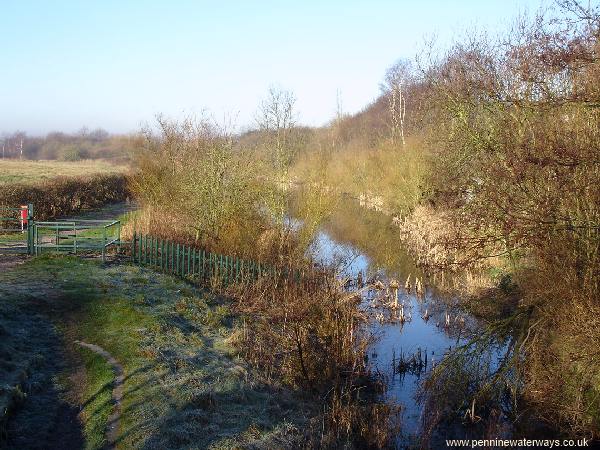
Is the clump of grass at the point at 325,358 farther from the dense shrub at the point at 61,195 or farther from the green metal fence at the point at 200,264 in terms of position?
the dense shrub at the point at 61,195

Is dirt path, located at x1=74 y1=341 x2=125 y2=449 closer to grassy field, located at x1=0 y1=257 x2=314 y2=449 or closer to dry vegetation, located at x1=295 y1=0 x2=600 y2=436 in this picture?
grassy field, located at x1=0 y1=257 x2=314 y2=449

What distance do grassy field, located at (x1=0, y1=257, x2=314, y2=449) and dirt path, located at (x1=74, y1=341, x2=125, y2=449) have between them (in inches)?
3.0

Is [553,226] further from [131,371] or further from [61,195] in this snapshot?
[61,195]

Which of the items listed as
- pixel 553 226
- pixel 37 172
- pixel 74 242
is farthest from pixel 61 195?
pixel 553 226

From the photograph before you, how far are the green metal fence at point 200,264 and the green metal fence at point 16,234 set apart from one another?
9.40 ft

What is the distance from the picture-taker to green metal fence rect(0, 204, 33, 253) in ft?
47.6

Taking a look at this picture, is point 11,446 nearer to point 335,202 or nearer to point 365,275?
point 335,202

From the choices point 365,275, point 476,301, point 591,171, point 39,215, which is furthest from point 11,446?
point 39,215

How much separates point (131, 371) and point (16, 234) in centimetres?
1287

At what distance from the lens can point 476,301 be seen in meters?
13.5

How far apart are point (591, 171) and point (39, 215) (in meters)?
22.1

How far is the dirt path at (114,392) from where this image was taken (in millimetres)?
6379

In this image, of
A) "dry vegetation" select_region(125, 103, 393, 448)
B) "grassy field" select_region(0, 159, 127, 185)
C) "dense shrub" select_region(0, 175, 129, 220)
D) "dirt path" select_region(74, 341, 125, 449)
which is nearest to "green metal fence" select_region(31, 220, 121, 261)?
"dry vegetation" select_region(125, 103, 393, 448)

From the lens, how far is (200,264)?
14.4 m
